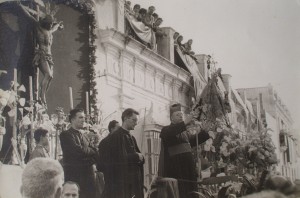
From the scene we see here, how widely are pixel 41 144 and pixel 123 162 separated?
48 centimetres

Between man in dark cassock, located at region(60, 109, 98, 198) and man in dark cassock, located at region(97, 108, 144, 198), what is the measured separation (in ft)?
0.22

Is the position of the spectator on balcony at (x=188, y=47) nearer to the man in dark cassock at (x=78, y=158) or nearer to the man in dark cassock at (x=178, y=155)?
the man in dark cassock at (x=178, y=155)

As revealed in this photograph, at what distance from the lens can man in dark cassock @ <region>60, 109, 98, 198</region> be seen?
270 cm

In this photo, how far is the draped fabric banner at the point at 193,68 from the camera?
3.26 meters

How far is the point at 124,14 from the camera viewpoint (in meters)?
3.00

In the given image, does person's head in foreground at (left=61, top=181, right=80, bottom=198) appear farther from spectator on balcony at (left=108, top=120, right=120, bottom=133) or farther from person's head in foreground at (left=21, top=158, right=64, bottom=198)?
spectator on balcony at (left=108, top=120, right=120, bottom=133)

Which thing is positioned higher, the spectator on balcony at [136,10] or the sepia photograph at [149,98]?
the spectator on balcony at [136,10]

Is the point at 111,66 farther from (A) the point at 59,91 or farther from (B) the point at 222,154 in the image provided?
(B) the point at 222,154

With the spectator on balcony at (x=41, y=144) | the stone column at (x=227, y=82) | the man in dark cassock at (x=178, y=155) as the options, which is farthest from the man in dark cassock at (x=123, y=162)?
the stone column at (x=227, y=82)

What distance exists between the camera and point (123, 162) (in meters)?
2.81

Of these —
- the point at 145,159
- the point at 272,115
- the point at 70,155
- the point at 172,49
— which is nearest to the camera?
the point at 70,155

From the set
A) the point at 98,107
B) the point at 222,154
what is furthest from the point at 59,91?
the point at 222,154

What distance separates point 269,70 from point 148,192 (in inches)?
47.5

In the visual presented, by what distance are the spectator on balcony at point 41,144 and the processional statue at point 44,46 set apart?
0.17 metres
